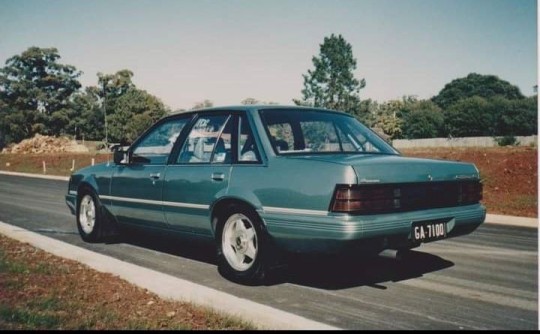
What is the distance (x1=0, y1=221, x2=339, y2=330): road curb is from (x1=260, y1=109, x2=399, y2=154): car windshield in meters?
1.57

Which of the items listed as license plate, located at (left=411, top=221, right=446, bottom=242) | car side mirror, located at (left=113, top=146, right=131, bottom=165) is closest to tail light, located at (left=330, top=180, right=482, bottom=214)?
license plate, located at (left=411, top=221, right=446, bottom=242)

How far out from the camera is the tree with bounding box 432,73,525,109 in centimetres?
10349

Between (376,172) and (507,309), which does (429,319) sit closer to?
(507,309)

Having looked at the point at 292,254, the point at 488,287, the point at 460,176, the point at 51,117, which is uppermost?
the point at 51,117

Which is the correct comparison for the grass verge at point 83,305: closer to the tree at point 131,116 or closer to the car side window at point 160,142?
the car side window at point 160,142

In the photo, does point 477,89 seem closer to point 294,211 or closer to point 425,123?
point 425,123

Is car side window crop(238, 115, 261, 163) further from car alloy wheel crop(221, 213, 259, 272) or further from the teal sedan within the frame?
car alloy wheel crop(221, 213, 259, 272)

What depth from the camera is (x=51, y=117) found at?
70.9 m

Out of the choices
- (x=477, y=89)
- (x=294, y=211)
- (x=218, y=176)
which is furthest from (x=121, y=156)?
(x=477, y=89)

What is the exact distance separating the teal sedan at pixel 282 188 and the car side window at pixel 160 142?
0.02 metres

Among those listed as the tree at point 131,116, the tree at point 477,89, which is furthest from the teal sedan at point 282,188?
the tree at point 477,89

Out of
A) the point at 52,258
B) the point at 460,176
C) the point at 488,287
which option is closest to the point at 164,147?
the point at 52,258

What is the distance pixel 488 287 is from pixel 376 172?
1.72 metres

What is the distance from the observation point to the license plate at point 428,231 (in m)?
4.29
